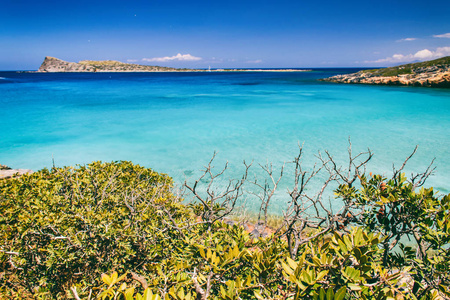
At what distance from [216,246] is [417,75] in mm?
56528

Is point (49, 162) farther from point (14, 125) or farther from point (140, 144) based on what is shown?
point (14, 125)

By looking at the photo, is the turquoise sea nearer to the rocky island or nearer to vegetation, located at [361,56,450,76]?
the rocky island

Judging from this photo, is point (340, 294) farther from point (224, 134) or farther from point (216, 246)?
point (224, 134)

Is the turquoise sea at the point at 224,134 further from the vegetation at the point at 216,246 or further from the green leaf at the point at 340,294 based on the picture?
the green leaf at the point at 340,294

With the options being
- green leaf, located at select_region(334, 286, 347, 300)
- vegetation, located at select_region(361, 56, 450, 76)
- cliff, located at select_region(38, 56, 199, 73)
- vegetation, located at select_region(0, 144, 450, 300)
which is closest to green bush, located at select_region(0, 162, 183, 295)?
vegetation, located at select_region(0, 144, 450, 300)

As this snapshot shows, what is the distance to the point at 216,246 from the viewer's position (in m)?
2.55

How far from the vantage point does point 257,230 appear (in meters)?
6.59

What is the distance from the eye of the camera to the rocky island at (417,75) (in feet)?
131

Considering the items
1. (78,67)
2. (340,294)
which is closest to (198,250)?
(340,294)

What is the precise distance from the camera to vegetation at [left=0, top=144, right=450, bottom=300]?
71.9 inches

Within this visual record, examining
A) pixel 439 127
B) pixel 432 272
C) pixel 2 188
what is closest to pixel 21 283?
pixel 2 188

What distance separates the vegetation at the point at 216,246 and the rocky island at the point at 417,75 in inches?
1962

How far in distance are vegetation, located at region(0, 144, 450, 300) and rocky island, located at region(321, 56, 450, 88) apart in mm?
49828

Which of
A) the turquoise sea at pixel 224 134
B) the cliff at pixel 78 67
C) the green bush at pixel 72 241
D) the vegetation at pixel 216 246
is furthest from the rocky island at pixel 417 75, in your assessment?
the cliff at pixel 78 67
